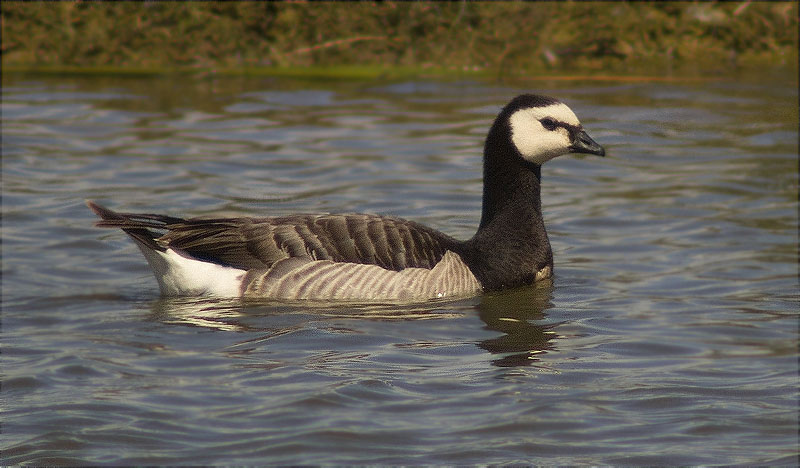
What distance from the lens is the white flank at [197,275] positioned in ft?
30.6

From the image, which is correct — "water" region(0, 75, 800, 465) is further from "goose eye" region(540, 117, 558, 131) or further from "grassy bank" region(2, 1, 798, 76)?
"goose eye" region(540, 117, 558, 131)

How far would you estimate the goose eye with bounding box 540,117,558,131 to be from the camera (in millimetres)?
9761

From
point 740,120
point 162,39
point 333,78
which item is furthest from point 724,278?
point 162,39

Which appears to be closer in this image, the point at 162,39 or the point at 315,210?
the point at 315,210

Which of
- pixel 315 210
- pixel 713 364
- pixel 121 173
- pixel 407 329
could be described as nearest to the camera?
pixel 713 364

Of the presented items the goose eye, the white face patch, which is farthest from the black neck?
the goose eye

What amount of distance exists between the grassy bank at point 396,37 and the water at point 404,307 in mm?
460

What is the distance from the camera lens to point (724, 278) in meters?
9.99

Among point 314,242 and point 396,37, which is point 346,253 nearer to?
point 314,242

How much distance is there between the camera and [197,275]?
9336 millimetres

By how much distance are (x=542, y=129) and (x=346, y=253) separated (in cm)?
192

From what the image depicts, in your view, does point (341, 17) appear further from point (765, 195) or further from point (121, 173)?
point (765, 195)

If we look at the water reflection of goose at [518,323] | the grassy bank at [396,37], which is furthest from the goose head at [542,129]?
the grassy bank at [396,37]

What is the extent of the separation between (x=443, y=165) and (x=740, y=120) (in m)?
3.99
